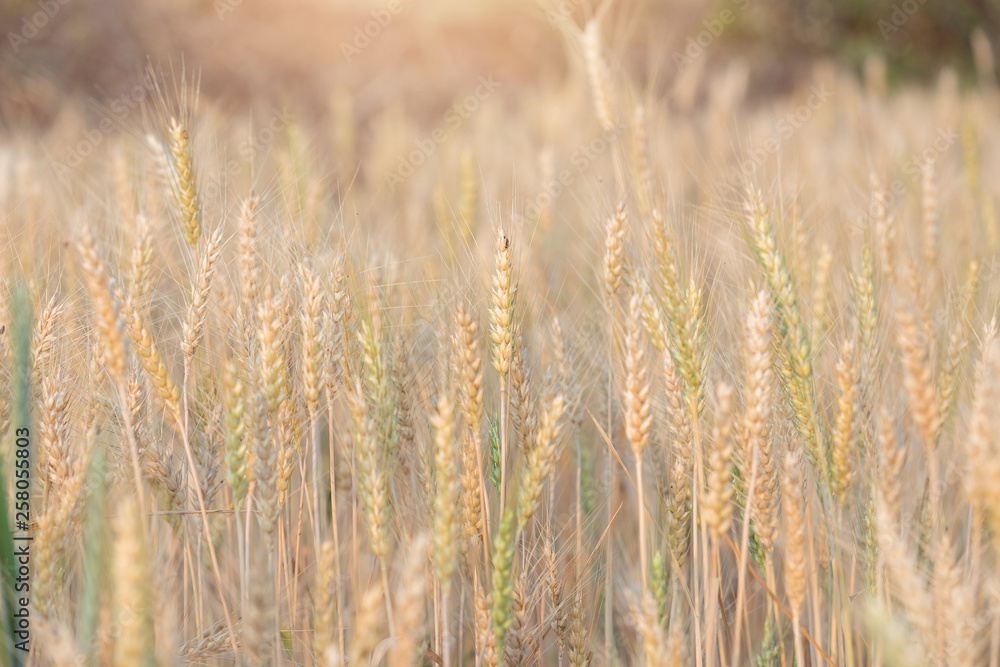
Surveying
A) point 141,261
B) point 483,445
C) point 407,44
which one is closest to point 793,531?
point 483,445

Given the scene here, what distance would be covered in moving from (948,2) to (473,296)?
32.1 feet

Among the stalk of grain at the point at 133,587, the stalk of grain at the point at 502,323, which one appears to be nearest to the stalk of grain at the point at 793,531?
the stalk of grain at the point at 502,323

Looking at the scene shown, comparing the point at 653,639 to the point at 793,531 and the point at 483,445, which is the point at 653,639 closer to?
the point at 793,531

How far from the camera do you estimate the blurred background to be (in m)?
5.50

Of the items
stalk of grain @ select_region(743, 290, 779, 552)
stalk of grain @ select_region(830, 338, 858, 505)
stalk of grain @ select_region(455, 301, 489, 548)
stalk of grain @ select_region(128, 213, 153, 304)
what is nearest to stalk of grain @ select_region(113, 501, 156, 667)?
stalk of grain @ select_region(455, 301, 489, 548)

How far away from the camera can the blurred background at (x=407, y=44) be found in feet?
18.1

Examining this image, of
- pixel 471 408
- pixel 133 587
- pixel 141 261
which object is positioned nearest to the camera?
pixel 133 587

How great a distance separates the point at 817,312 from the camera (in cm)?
126

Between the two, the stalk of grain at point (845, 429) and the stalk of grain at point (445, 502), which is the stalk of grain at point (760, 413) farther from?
the stalk of grain at point (445, 502)

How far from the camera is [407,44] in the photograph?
283 inches

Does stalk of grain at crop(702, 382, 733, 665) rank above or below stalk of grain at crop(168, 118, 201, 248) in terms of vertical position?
below

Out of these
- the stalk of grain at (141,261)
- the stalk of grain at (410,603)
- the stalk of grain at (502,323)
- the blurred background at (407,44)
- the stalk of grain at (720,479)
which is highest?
the blurred background at (407,44)

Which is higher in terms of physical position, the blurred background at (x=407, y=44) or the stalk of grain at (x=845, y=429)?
the blurred background at (x=407, y=44)

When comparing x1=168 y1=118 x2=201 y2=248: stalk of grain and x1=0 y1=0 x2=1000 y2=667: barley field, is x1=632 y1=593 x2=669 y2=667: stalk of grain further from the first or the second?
x1=168 y1=118 x2=201 y2=248: stalk of grain
